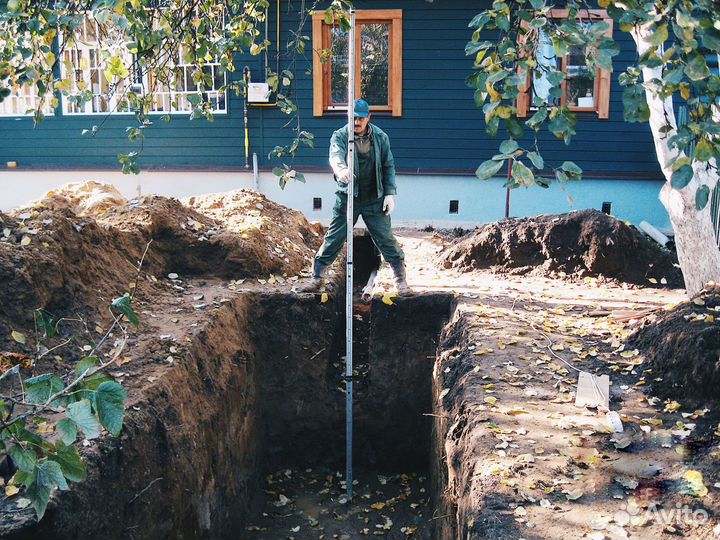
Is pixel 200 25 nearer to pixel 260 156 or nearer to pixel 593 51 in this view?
pixel 593 51

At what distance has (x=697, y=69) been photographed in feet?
7.31

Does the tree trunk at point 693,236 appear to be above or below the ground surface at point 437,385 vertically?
above

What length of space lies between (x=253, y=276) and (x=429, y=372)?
2277 millimetres

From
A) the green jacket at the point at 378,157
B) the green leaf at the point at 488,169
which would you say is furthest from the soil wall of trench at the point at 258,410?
the green leaf at the point at 488,169

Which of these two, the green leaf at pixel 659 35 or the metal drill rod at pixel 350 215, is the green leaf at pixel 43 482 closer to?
the green leaf at pixel 659 35

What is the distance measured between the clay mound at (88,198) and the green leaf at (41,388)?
22.7 ft

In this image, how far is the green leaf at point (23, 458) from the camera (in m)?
2.14

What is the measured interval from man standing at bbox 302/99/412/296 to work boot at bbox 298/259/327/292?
0.16 meters

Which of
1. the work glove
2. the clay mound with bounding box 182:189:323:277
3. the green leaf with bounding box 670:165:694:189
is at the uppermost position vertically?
the green leaf with bounding box 670:165:694:189

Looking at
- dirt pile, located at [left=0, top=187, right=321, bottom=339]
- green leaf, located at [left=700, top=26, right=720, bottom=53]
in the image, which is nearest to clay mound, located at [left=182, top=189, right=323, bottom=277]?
dirt pile, located at [left=0, top=187, right=321, bottom=339]

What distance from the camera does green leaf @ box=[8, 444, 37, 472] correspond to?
2.14 metres

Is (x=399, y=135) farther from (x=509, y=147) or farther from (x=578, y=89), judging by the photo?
(x=509, y=147)

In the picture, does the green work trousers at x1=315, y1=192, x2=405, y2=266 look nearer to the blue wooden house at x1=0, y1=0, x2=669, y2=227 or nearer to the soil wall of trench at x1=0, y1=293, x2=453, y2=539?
the soil wall of trench at x1=0, y1=293, x2=453, y2=539

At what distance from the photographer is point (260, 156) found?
45.0ft
